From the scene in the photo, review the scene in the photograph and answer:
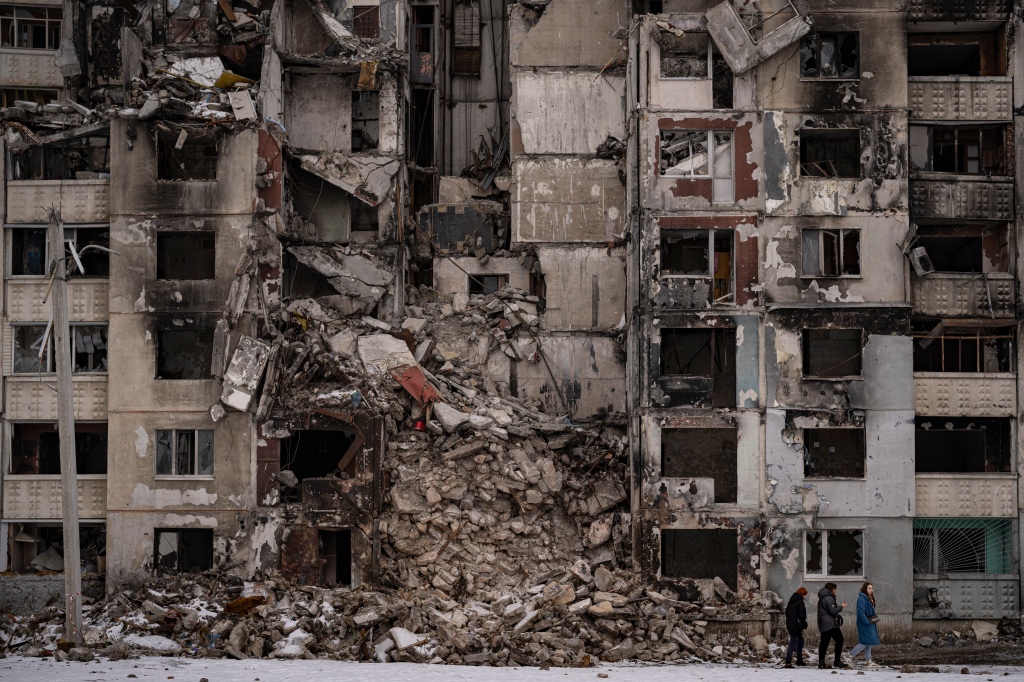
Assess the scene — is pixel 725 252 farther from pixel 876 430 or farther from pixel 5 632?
pixel 5 632

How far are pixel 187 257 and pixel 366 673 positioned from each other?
12993 mm

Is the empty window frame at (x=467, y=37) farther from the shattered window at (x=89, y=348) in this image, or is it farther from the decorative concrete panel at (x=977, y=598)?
the decorative concrete panel at (x=977, y=598)

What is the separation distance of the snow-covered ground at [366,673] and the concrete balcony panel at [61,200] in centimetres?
1191

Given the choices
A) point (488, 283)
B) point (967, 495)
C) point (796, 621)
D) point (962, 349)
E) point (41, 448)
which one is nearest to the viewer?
point (796, 621)

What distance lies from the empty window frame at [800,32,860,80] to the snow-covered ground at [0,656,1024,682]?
49.2 feet

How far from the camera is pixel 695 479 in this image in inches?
1108

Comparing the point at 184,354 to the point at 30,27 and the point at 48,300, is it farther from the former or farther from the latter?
the point at 30,27

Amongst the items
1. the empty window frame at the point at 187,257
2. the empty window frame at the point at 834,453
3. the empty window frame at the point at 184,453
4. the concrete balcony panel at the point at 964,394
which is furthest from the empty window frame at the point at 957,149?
the empty window frame at the point at 184,453

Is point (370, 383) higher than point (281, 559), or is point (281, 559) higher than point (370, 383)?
point (370, 383)

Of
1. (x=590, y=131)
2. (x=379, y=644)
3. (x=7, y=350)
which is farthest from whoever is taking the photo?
(x=590, y=131)

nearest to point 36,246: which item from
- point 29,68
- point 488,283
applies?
point 29,68

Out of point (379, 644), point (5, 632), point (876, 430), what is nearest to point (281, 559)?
point (379, 644)

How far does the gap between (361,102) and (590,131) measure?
6710 mm

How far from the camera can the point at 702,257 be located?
2912 cm
